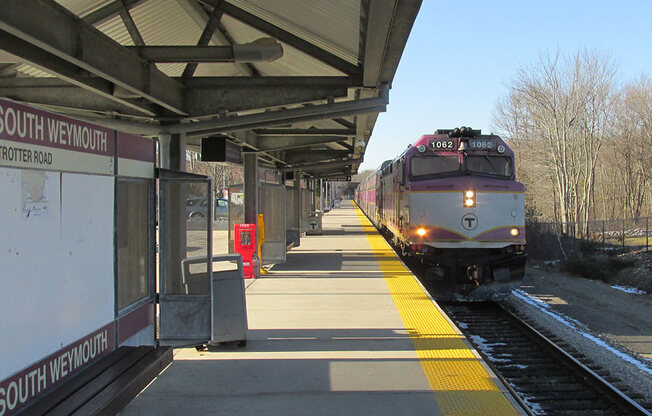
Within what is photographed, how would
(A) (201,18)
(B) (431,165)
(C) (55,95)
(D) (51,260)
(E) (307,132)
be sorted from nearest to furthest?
(D) (51,260) → (C) (55,95) → (A) (201,18) → (B) (431,165) → (E) (307,132)

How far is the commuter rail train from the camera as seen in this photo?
Answer: 11359 mm

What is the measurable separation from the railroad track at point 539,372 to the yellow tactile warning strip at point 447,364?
0.29 m

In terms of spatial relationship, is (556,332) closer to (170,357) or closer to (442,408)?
(442,408)

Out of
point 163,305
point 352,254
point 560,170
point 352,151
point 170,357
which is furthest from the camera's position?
point 560,170

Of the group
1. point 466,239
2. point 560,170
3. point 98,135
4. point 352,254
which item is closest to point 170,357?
point 98,135

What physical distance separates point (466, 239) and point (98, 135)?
842cm

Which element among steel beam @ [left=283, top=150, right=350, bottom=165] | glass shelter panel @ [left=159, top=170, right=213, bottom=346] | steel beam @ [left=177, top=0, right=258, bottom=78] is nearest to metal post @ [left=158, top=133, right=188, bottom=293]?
glass shelter panel @ [left=159, top=170, right=213, bottom=346]

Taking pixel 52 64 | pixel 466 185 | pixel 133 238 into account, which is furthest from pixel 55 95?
pixel 466 185

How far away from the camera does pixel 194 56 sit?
572 cm

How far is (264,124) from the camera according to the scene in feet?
27.5

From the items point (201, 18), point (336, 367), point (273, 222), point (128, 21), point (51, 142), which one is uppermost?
point (201, 18)

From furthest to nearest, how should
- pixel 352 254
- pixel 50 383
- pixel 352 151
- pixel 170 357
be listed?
1. pixel 352 151
2. pixel 352 254
3. pixel 170 357
4. pixel 50 383

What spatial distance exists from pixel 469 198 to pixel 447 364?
6.01 meters

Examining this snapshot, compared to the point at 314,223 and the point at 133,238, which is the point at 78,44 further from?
the point at 314,223
